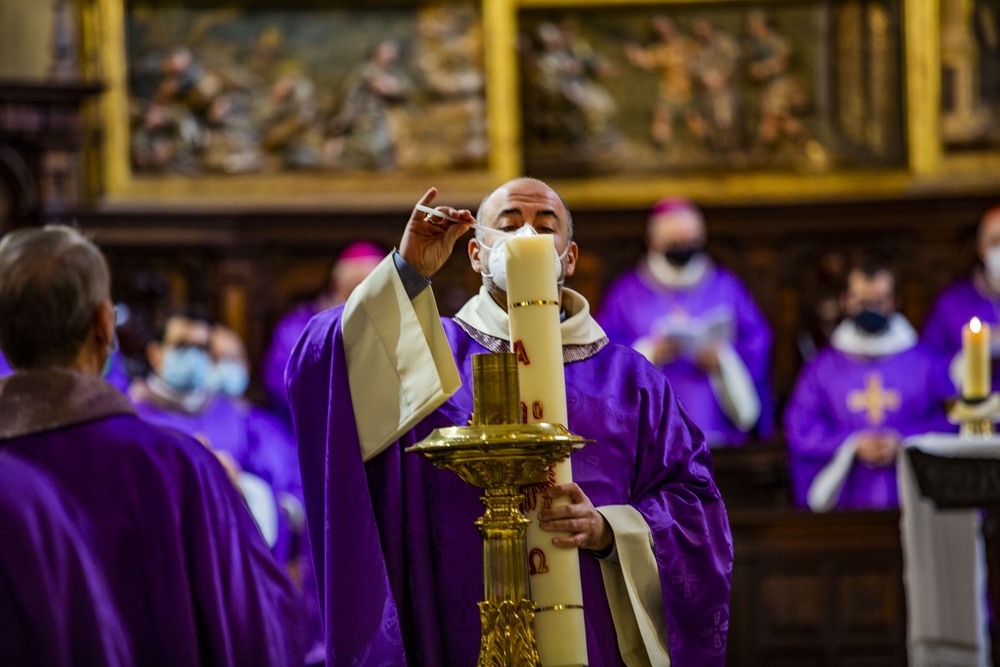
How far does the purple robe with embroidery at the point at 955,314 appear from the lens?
351 inches

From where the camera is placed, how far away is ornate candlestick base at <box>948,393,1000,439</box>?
5027 mm

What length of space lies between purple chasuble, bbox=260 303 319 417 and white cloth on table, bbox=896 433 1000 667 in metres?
4.30

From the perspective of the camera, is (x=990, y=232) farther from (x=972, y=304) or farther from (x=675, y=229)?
(x=675, y=229)

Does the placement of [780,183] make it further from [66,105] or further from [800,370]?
[66,105]

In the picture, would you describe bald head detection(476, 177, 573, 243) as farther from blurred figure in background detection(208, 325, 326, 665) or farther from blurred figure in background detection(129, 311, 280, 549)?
blurred figure in background detection(208, 325, 326, 665)

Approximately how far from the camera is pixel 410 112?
9.87m

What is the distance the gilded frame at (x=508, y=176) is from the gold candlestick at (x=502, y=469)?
710 centimetres

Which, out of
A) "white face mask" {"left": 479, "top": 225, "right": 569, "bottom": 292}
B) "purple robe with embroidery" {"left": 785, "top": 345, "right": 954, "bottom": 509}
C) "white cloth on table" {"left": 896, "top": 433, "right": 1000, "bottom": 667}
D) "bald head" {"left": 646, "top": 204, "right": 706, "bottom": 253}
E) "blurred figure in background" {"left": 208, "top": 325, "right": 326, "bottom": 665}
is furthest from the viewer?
"bald head" {"left": 646, "top": 204, "right": 706, "bottom": 253}

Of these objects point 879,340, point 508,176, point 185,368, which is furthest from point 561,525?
point 508,176

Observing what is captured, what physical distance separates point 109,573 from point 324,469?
69cm


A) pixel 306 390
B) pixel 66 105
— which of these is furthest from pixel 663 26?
pixel 306 390

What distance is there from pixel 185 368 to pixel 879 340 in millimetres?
4180

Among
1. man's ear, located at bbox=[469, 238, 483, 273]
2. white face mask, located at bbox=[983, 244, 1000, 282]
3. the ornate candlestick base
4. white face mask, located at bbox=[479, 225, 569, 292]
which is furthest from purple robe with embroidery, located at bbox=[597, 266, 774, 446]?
white face mask, located at bbox=[479, 225, 569, 292]

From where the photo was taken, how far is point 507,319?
3240 millimetres
